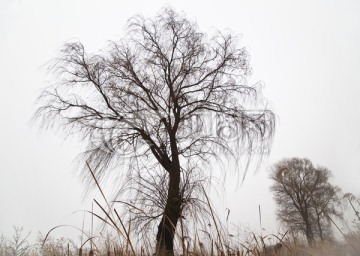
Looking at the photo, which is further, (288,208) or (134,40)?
(288,208)

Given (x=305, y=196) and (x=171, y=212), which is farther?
(x=305, y=196)

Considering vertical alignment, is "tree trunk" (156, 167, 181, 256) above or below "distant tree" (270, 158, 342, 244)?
below

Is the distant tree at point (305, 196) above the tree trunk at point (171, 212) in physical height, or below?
above

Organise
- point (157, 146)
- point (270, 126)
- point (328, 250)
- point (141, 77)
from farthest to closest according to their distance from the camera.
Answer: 1. point (141, 77)
2. point (157, 146)
3. point (270, 126)
4. point (328, 250)

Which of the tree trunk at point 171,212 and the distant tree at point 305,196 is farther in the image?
the distant tree at point 305,196

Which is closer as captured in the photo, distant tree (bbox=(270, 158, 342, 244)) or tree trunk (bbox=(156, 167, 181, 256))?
tree trunk (bbox=(156, 167, 181, 256))

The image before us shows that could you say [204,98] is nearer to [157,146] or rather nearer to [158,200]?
[157,146]

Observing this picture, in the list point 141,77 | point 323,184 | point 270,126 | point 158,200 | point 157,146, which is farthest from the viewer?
point 323,184

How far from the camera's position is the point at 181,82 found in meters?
6.28

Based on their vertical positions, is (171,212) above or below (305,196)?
below

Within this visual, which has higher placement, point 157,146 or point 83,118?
point 83,118

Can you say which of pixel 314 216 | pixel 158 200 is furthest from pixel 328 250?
pixel 314 216

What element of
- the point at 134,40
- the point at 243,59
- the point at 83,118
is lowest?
the point at 83,118

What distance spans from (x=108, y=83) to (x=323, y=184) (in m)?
27.2
